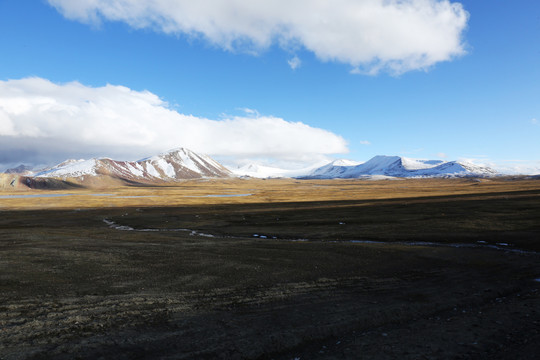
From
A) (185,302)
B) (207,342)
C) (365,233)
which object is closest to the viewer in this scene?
(207,342)

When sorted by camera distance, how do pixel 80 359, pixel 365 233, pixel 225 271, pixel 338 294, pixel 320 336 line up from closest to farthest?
pixel 80 359 < pixel 320 336 < pixel 338 294 < pixel 225 271 < pixel 365 233

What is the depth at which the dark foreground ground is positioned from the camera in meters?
13.2

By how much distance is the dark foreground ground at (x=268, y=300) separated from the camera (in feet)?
43.4

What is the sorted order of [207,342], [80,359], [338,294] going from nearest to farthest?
1. [80,359]
2. [207,342]
3. [338,294]

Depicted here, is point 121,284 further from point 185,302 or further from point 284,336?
point 284,336

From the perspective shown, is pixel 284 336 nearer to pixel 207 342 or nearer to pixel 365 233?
pixel 207 342

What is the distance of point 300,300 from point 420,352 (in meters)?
7.45

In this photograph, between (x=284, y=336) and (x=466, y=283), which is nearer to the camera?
(x=284, y=336)

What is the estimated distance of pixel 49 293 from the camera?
1911 cm

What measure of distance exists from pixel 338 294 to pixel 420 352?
7451 millimetres

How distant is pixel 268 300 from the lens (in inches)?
738

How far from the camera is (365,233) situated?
158 ft

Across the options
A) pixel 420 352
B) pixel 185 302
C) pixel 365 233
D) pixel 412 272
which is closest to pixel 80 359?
pixel 185 302

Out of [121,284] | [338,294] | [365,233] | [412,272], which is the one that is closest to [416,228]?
[365,233]
